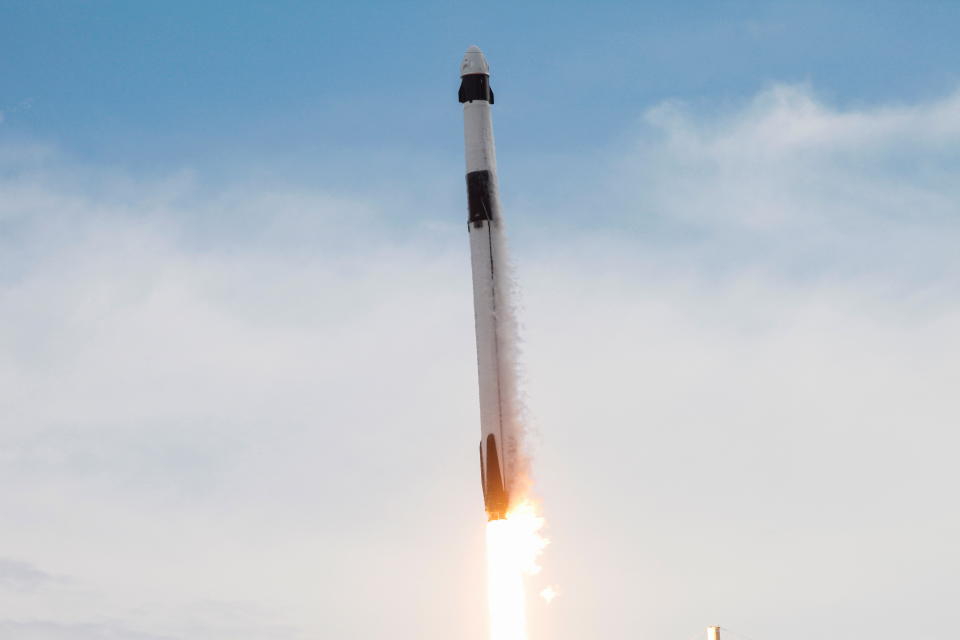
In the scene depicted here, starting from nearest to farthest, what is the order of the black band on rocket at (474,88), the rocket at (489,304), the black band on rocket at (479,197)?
the rocket at (489,304) < the black band on rocket at (479,197) < the black band on rocket at (474,88)

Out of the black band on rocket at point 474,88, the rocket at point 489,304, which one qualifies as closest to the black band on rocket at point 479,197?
the rocket at point 489,304

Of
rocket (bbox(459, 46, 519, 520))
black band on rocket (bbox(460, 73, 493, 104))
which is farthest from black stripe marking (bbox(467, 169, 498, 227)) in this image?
black band on rocket (bbox(460, 73, 493, 104))

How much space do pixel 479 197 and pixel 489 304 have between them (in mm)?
4426

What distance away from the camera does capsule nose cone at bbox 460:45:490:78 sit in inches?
3243

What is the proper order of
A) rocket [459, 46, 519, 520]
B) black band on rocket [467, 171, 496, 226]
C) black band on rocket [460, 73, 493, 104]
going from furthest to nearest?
black band on rocket [460, 73, 493, 104], black band on rocket [467, 171, 496, 226], rocket [459, 46, 519, 520]

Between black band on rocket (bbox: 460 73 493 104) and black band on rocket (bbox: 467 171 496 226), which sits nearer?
black band on rocket (bbox: 467 171 496 226)

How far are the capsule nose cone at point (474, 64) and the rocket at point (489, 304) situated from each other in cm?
4

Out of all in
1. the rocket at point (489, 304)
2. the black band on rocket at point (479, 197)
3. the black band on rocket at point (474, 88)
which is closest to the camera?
the rocket at point (489, 304)

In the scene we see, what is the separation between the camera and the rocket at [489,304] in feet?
257

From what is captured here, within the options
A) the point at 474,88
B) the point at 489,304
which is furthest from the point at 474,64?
the point at 489,304

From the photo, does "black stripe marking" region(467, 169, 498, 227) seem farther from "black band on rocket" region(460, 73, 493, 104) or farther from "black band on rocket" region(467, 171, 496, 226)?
"black band on rocket" region(460, 73, 493, 104)

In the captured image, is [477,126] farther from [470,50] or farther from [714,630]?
[714,630]

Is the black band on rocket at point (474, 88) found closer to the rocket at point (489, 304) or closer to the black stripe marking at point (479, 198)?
the rocket at point (489, 304)

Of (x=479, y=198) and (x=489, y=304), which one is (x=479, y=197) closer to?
(x=479, y=198)
